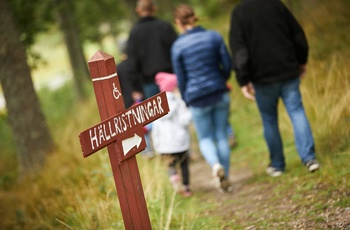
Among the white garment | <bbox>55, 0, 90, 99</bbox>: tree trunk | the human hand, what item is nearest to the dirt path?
the white garment

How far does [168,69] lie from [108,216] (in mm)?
2994

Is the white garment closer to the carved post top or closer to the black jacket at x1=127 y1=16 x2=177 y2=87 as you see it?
the black jacket at x1=127 y1=16 x2=177 y2=87

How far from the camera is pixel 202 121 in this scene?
204 inches

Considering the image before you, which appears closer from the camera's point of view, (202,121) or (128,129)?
(128,129)

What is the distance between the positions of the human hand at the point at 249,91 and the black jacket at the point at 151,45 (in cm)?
193

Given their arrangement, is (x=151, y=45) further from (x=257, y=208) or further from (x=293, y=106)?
(x=257, y=208)

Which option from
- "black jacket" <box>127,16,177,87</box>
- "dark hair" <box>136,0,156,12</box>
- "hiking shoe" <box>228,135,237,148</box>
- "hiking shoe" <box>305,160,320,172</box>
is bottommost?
"hiking shoe" <box>228,135,237,148</box>

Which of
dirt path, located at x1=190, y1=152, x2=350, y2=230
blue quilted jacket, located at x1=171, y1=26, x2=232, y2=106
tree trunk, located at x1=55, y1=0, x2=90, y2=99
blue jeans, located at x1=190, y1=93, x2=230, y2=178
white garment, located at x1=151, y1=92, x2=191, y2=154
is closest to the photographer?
dirt path, located at x1=190, y1=152, x2=350, y2=230

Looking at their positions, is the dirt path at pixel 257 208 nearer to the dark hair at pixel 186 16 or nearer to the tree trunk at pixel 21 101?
the dark hair at pixel 186 16

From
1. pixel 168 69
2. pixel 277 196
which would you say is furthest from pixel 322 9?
pixel 277 196

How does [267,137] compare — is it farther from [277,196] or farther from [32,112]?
[32,112]

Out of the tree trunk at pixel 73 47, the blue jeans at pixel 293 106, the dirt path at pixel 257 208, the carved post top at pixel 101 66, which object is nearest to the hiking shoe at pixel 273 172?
the dirt path at pixel 257 208

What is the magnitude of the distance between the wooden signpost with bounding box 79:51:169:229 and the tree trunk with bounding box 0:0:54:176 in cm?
471

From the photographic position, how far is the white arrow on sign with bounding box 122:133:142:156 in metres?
2.88
